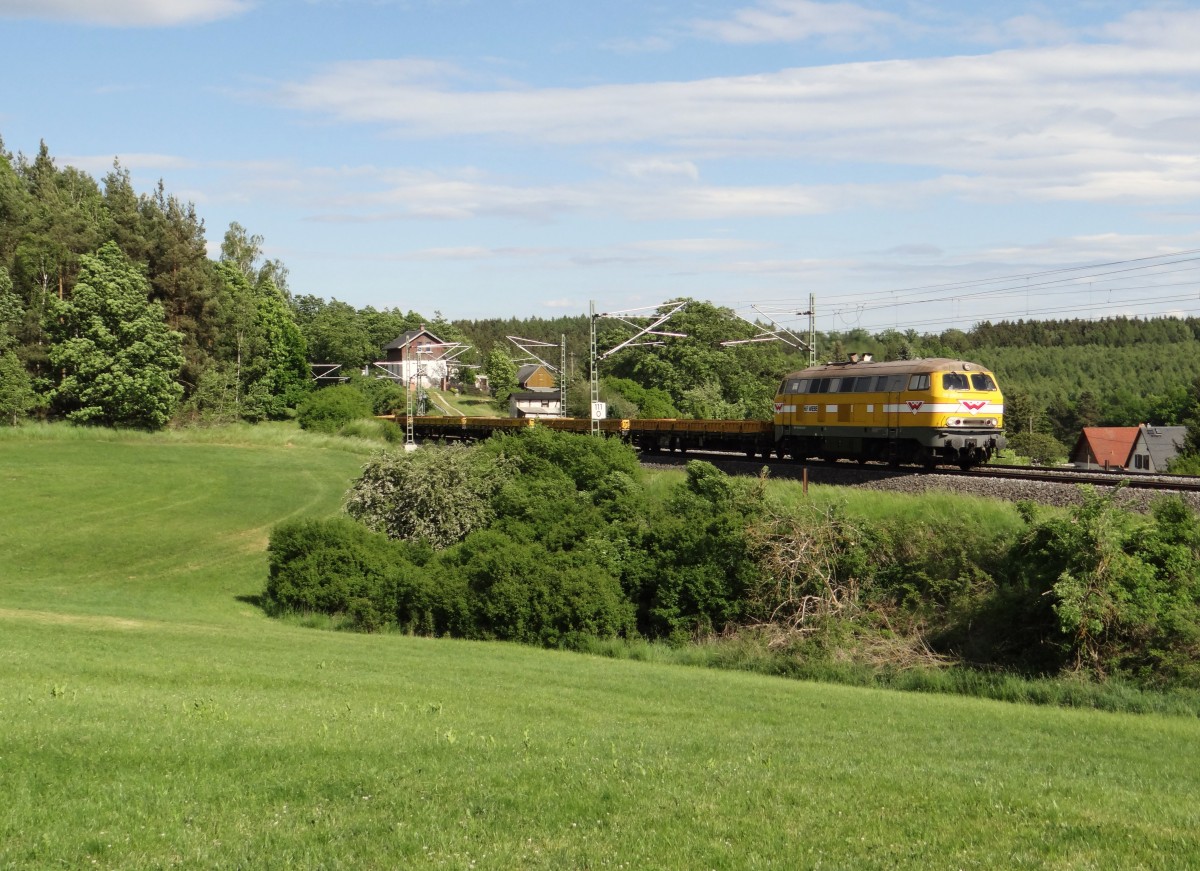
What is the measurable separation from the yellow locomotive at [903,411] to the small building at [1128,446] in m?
52.1

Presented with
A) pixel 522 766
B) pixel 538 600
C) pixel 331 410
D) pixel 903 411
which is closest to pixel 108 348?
pixel 331 410

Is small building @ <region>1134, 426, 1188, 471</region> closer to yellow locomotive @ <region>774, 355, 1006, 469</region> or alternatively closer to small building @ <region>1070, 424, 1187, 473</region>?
small building @ <region>1070, 424, 1187, 473</region>

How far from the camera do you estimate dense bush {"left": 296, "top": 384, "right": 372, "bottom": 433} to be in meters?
87.6

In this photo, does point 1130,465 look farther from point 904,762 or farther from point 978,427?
point 904,762

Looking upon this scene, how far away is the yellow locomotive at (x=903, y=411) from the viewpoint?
115ft

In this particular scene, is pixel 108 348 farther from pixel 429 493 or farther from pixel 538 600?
pixel 538 600

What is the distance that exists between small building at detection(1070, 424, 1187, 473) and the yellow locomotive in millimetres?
52085

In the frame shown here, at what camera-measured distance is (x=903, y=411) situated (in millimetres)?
36000

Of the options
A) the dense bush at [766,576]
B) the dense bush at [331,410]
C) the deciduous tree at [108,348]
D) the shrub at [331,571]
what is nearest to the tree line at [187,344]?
the deciduous tree at [108,348]

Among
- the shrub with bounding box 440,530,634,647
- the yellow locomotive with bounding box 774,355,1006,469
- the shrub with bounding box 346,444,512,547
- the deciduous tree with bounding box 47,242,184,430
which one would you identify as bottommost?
the shrub with bounding box 440,530,634,647

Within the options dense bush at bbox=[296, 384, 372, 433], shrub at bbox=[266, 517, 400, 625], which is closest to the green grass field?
shrub at bbox=[266, 517, 400, 625]

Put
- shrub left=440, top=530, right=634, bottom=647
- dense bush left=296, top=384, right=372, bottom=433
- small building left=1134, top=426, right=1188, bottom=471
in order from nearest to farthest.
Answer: shrub left=440, top=530, right=634, bottom=647
small building left=1134, top=426, right=1188, bottom=471
dense bush left=296, top=384, right=372, bottom=433

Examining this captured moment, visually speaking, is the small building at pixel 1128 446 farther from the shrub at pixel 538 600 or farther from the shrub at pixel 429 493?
the shrub at pixel 538 600

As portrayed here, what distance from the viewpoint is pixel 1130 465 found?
89.9 metres
